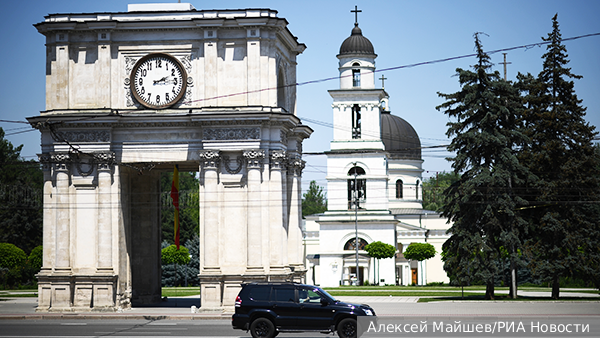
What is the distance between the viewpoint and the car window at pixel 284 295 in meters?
25.1

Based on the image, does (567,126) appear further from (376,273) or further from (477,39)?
(376,273)

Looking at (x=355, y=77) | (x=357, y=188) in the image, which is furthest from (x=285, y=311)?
(x=355, y=77)

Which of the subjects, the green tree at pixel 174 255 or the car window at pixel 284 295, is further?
the green tree at pixel 174 255

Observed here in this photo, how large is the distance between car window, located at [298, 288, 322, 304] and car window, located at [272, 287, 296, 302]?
224mm

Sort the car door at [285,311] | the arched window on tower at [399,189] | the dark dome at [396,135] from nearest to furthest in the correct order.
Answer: the car door at [285,311]
the dark dome at [396,135]
the arched window on tower at [399,189]

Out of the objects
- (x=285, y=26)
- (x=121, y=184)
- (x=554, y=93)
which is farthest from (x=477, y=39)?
(x=121, y=184)

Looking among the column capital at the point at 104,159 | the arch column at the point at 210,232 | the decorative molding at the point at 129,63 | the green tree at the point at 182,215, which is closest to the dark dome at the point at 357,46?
the green tree at the point at 182,215

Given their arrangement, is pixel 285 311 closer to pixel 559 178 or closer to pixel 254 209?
pixel 254 209

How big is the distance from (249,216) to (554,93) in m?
22.1

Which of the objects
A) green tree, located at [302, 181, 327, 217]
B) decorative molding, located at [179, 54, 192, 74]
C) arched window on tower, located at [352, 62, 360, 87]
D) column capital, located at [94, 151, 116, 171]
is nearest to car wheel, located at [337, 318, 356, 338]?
column capital, located at [94, 151, 116, 171]

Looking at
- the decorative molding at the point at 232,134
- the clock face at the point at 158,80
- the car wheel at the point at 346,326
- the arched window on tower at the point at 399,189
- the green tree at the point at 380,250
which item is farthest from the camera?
the arched window on tower at the point at 399,189

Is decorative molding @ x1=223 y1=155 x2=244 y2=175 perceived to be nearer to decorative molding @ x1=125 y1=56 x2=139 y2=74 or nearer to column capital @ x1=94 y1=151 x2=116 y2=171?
column capital @ x1=94 y1=151 x2=116 y2=171

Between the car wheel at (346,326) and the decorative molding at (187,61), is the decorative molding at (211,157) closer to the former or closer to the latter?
the decorative molding at (187,61)

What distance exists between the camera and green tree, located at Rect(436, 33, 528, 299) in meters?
47.2
